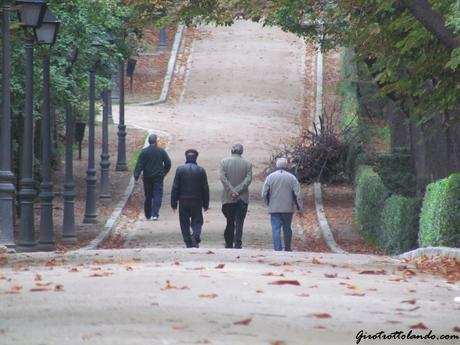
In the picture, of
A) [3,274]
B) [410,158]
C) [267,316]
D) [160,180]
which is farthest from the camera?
[410,158]

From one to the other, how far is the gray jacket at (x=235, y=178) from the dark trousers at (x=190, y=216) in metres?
0.42

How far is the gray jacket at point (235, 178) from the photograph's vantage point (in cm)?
2081

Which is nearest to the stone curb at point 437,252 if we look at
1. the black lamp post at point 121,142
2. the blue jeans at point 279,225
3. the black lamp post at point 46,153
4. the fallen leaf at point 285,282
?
the blue jeans at point 279,225

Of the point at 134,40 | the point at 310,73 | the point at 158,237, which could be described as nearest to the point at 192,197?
the point at 158,237

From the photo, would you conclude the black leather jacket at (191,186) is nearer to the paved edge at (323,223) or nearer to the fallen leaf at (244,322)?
Result: the paved edge at (323,223)

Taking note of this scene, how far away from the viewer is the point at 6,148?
60.3 feet

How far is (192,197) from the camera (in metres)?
20.8

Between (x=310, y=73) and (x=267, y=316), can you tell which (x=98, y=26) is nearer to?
(x=267, y=316)

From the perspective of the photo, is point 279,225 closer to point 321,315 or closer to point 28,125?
point 28,125

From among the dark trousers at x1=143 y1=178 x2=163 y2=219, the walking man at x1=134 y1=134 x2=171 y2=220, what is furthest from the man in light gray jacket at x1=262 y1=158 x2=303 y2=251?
the dark trousers at x1=143 y1=178 x2=163 y2=219

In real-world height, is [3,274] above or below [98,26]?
below

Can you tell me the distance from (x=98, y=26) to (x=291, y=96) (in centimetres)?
2445

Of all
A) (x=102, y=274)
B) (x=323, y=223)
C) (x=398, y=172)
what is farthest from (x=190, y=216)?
(x=398, y=172)

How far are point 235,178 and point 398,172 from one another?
9.17 metres
